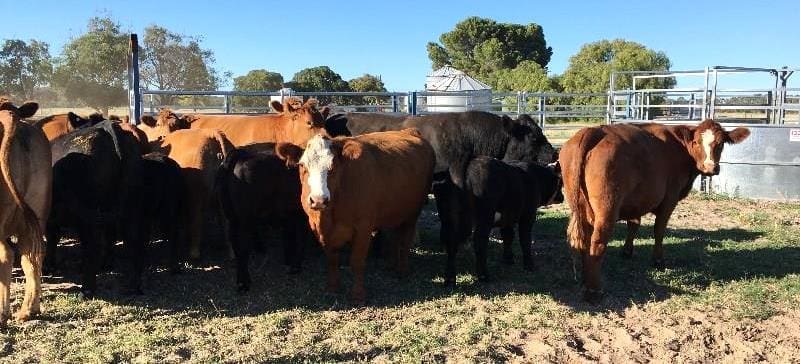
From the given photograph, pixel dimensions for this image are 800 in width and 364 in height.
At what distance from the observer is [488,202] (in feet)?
18.3

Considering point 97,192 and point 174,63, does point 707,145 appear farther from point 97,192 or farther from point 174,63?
point 174,63

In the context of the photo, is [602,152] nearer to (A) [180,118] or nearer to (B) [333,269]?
(B) [333,269]

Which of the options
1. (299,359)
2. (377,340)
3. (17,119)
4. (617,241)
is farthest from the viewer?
(617,241)

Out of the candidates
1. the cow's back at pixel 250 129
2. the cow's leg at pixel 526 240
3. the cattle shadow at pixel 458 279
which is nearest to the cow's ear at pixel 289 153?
the cattle shadow at pixel 458 279

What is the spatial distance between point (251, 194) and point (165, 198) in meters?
0.95

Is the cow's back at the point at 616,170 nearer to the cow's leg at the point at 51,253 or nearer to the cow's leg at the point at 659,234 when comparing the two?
the cow's leg at the point at 659,234

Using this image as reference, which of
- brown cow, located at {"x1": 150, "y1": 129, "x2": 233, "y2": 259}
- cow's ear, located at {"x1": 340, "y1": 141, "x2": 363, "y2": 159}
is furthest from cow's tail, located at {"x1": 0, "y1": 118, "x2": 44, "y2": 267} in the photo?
cow's ear, located at {"x1": 340, "y1": 141, "x2": 363, "y2": 159}

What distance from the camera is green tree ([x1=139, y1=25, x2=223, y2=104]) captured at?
35375 millimetres

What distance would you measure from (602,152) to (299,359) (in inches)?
121

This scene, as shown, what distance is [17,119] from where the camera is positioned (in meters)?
4.67

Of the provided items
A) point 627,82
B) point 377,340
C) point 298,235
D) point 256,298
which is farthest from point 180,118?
point 627,82

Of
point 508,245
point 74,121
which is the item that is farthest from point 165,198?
point 508,245

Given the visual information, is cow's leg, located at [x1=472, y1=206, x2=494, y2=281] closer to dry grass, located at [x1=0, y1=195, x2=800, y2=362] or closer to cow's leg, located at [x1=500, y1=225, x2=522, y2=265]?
dry grass, located at [x1=0, y1=195, x2=800, y2=362]

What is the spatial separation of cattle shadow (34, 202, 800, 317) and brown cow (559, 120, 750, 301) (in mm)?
359
